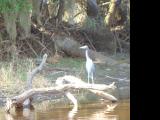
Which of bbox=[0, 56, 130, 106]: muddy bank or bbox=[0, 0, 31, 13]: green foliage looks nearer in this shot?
bbox=[0, 56, 130, 106]: muddy bank

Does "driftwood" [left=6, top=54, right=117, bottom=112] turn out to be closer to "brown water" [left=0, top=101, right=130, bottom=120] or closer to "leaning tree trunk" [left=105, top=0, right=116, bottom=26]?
"brown water" [left=0, top=101, right=130, bottom=120]

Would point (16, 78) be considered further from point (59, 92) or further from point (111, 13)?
point (111, 13)

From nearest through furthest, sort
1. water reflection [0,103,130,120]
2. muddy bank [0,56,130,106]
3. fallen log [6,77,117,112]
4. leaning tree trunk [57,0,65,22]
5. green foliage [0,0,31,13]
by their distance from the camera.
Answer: water reflection [0,103,130,120], fallen log [6,77,117,112], muddy bank [0,56,130,106], green foliage [0,0,31,13], leaning tree trunk [57,0,65,22]

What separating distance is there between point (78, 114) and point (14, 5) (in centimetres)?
323

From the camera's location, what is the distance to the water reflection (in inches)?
192

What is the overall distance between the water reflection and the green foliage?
240 centimetres

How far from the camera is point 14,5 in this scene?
773 centimetres

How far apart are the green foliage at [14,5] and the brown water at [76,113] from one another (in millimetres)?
2241

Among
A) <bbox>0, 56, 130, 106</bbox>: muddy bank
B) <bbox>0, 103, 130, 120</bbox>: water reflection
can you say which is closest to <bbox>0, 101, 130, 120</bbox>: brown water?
<bbox>0, 103, 130, 120</bbox>: water reflection

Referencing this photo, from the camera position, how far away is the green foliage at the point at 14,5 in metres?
7.63

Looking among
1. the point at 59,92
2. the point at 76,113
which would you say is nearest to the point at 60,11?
the point at 59,92

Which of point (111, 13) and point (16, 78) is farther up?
point (111, 13)
